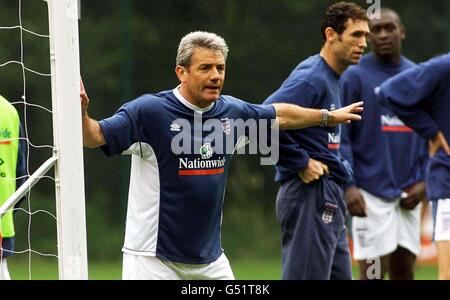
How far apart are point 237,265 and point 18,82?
2829mm

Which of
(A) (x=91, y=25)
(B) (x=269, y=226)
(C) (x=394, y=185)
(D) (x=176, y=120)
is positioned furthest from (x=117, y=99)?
(D) (x=176, y=120)

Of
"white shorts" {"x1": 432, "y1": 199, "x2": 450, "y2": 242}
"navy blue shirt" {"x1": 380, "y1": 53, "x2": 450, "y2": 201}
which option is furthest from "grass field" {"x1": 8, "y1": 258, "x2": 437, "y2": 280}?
"white shorts" {"x1": 432, "y1": 199, "x2": 450, "y2": 242}

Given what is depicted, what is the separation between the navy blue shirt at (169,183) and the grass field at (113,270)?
12.1 feet

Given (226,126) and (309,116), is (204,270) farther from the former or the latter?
(309,116)

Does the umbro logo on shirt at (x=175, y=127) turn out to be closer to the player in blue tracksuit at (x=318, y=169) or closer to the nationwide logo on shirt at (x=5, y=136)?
the nationwide logo on shirt at (x=5, y=136)

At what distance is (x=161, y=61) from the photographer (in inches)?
457

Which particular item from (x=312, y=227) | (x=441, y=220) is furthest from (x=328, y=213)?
(x=441, y=220)

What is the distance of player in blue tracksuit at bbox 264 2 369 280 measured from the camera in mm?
7430

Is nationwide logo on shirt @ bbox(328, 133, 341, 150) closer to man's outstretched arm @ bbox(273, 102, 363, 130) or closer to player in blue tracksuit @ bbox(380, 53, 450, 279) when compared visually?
player in blue tracksuit @ bbox(380, 53, 450, 279)

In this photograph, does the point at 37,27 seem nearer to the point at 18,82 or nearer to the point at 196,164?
the point at 18,82

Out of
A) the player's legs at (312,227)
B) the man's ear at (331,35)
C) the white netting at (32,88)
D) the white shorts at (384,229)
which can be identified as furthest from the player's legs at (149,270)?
the white netting at (32,88)

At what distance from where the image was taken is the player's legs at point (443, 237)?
7.07 m

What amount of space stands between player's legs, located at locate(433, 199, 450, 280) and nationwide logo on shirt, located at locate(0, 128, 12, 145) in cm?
266

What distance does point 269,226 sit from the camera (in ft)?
39.2
